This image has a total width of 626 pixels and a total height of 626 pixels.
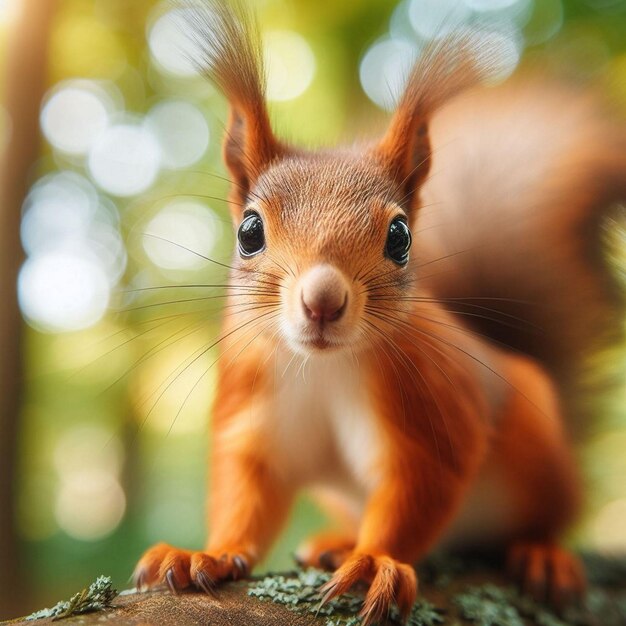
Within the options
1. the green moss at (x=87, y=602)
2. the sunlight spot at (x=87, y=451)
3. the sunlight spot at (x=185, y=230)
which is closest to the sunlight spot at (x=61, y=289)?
the sunlight spot at (x=185, y=230)

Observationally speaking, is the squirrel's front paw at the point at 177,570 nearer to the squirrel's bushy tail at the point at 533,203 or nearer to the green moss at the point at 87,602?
the green moss at the point at 87,602

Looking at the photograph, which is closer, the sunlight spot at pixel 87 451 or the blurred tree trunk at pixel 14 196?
the blurred tree trunk at pixel 14 196

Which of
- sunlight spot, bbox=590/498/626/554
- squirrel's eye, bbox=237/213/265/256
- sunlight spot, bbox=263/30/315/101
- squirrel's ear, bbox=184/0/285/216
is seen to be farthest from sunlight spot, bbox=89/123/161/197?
sunlight spot, bbox=590/498/626/554

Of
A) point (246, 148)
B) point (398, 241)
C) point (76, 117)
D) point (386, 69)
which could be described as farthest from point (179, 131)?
point (398, 241)

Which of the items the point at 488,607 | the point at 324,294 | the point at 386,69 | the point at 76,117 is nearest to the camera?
the point at 324,294

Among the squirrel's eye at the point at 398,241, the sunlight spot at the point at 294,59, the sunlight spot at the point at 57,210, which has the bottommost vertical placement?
the squirrel's eye at the point at 398,241

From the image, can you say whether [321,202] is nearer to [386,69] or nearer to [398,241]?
[398,241]

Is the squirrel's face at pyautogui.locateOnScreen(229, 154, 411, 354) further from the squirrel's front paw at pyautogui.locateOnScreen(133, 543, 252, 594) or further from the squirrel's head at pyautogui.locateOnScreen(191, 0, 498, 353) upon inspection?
the squirrel's front paw at pyautogui.locateOnScreen(133, 543, 252, 594)
